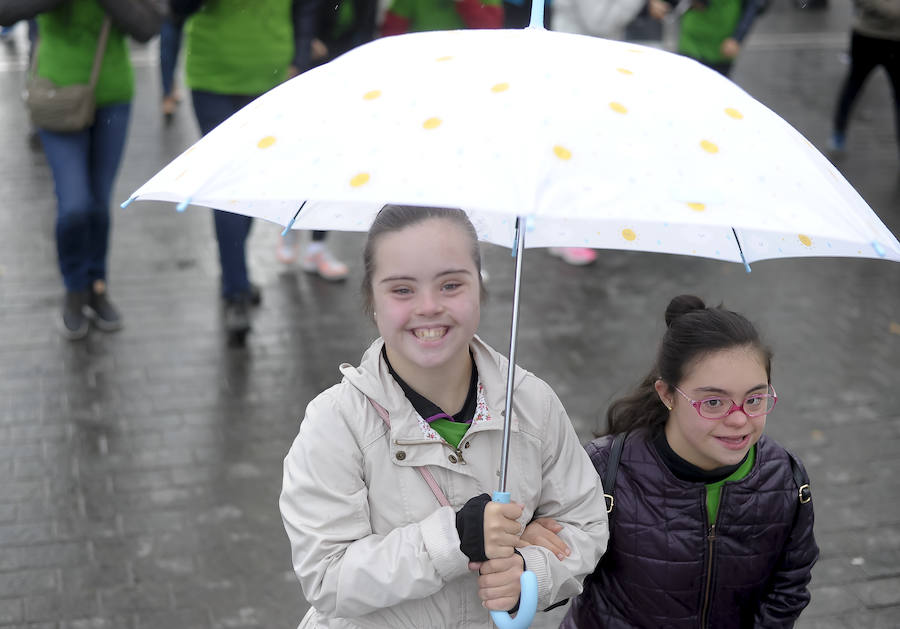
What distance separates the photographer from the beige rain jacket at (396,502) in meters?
2.37

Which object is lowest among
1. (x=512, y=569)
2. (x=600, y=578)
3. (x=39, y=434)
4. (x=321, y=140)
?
(x=39, y=434)

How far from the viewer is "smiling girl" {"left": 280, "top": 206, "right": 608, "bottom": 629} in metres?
2.36

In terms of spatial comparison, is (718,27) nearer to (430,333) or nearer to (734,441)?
(734,441)

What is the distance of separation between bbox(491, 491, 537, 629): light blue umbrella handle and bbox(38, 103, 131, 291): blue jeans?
4.44 m

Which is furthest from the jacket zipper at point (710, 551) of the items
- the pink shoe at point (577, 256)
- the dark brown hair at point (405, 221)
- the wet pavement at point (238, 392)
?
the pink shoe at point (577, 256)

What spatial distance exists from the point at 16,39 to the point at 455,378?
12571 mm

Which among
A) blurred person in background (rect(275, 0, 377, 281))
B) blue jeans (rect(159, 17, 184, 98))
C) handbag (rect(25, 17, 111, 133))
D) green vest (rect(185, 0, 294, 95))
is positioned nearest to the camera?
handbag (rect(25, 17, 111, 133))

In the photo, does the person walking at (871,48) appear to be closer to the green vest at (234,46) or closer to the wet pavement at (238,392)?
the wet pavement at (238,392)

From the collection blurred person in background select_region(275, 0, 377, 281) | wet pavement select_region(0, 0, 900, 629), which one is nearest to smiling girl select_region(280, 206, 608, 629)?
wet pavement select_region(0, 0, 900, 629)

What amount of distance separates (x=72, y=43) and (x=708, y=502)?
176 inches

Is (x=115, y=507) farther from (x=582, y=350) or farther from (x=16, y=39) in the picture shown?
(x=16, y=39)

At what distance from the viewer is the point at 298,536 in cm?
243

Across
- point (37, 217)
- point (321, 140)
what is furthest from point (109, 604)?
point (37, 217)

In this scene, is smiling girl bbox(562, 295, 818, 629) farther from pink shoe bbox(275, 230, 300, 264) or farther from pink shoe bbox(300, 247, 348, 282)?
pink shoe bbox(275, 230, 300, 264)
